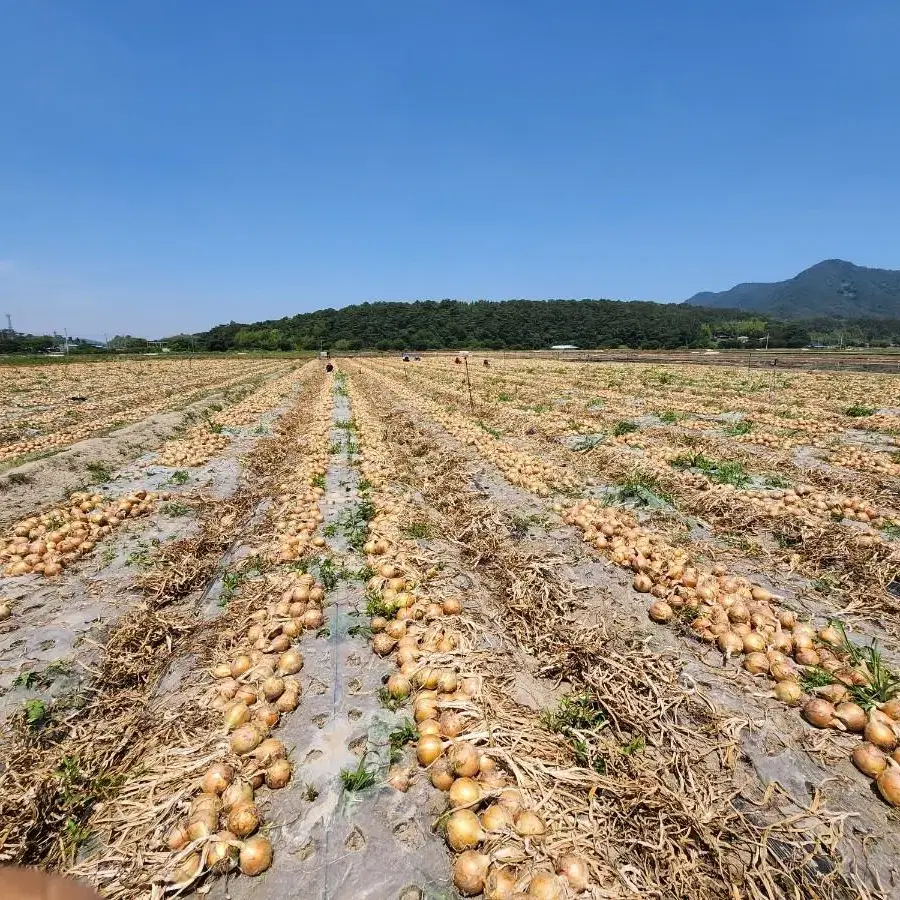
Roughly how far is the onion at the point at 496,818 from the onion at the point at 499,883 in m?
0.17

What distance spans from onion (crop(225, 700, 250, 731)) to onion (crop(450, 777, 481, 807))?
1.41 m

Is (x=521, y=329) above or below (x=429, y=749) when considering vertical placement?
above

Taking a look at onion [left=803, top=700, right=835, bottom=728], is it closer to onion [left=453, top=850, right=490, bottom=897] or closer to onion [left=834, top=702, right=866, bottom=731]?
onion [left=834, top=702, right=866, bottom=731]

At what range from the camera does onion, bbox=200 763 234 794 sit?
2535 mm

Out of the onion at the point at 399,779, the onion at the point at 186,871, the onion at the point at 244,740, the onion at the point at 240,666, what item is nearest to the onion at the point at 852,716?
the onion at the point at 399,779

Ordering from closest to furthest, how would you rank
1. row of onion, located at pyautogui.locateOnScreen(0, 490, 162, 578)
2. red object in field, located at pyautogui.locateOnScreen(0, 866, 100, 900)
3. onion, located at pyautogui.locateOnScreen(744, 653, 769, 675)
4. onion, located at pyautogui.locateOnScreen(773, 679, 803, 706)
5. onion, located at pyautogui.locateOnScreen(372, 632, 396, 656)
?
red object in field, located at pyautogui.locateOnScreen(0, 866, 100, 900)
onion, located at pyautogui.locateOnScreen(773, 679, 803, 706)
onion, located at pyautogui.locateOnScreen(744, 653, 769, 675)
onion, located at pyautogui.locateOnScreen(372, 632, 396, 656)
row of onion, located at pyautogui.locateOnScreen(0, 490, 162, 578)

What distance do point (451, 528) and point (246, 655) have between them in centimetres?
321

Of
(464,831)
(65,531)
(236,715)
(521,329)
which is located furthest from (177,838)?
(521,329)

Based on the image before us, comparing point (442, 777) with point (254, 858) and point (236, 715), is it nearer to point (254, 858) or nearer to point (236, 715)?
point (254, 858)

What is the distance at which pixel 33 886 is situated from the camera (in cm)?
91

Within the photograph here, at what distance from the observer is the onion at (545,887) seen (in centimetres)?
200

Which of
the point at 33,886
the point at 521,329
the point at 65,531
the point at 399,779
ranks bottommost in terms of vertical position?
the point at 399,779

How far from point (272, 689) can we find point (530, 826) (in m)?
1.85

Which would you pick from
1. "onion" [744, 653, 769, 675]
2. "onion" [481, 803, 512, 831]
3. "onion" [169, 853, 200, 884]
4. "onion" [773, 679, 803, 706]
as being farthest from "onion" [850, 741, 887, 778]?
"onion" [169, 853, 200, 884]
